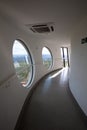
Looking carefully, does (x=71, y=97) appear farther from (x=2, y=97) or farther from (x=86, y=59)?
(x=2, y=97)

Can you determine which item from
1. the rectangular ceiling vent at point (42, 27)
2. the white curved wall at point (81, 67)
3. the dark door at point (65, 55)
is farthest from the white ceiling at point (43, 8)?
the dark door at point (65, 55)

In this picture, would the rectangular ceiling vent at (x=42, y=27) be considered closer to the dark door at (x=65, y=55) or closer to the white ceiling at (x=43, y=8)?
the white ceiling at (x=43, y=8)

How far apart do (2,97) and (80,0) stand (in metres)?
1.93

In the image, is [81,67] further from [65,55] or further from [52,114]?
[65,55]

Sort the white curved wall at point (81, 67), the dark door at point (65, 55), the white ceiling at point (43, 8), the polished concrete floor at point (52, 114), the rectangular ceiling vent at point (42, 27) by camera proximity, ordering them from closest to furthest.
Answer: the white ceiling at point (43, 8) < the polished concrete floor at point (52, 114) < the white curved wall at point (81, 67) < the rectangular ceiling vent at point (42, 27) < the dark door at point (65, 55)

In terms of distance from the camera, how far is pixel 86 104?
9.71ft

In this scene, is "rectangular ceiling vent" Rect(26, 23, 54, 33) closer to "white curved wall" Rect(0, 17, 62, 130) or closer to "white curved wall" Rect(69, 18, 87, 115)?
"white curved wall" Rect(0, 17, 62, 130)

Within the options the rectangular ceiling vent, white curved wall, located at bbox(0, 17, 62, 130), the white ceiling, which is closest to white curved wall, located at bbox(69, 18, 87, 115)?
the white ceiling

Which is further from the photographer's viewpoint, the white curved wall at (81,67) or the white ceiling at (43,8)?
the white curved wall at (81,67)

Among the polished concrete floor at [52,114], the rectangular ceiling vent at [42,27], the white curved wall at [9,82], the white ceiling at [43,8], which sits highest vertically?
the white ceiling at [43,8]

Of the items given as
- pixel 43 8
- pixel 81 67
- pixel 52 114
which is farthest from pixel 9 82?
pixel 81 67

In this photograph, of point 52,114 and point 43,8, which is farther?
point 52,114

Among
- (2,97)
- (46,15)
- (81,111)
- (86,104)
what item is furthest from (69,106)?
(46,15)

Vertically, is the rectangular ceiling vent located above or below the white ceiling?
below
